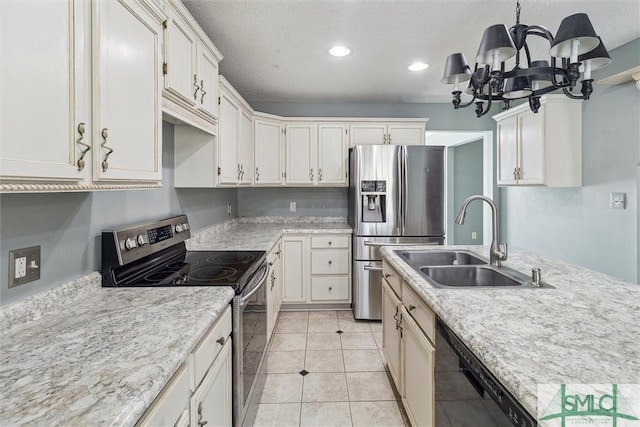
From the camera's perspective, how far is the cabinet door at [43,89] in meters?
0.73

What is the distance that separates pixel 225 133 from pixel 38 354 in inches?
76.4

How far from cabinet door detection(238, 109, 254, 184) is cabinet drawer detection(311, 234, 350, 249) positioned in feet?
3.16

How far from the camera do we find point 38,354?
850mm

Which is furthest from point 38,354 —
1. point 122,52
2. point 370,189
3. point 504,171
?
point 504,171

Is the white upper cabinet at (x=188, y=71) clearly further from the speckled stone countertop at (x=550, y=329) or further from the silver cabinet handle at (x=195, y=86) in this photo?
the speckled stone countertop at (x=550, y=329)

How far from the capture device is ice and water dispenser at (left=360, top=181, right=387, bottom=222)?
3.28m

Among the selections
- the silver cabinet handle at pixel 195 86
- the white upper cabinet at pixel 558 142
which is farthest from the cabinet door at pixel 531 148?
the silver cabinet handle at pixel 195 86

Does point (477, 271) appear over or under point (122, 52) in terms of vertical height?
under

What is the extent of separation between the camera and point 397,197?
10.7 feet

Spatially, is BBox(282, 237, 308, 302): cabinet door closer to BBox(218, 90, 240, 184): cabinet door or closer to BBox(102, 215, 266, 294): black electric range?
BBox(218, 90, 240, 184): cabinet door

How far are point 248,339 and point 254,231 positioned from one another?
172 centimetres

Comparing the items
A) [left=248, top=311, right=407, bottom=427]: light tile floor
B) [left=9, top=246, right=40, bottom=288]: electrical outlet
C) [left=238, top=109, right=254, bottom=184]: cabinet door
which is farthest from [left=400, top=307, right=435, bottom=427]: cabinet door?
[left=238, top=109, right=254, bottom=184]: cabinet door

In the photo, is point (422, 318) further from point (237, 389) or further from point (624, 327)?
point (237, 389)

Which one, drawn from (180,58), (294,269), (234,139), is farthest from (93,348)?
(294,269)
